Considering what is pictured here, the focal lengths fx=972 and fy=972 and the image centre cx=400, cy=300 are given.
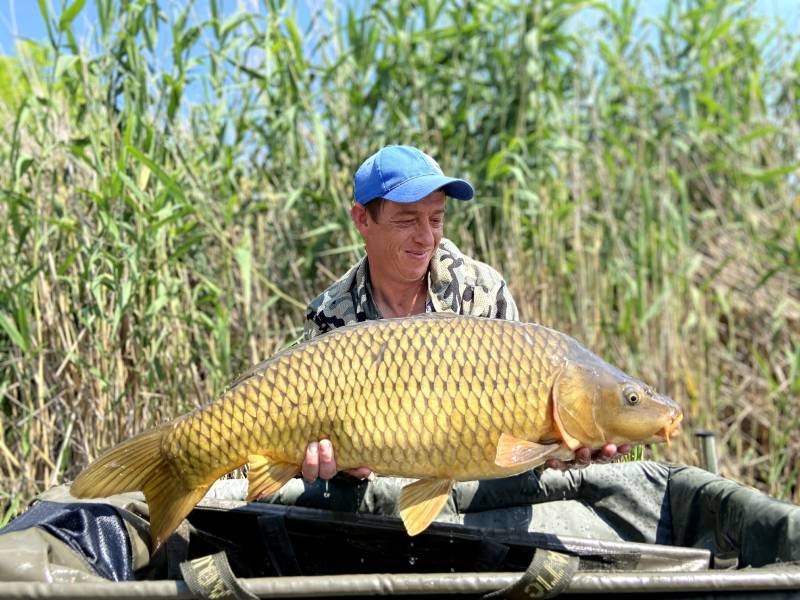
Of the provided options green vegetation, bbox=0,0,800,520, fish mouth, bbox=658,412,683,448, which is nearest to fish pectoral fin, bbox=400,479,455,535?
fish mouth, bbox=658,412,683,448

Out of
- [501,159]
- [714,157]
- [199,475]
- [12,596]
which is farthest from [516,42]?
[12,596]

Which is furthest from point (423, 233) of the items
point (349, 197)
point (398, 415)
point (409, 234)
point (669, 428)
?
point (349, 197)

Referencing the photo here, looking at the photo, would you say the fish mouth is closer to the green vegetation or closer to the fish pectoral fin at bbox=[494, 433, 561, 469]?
the fish pectoral fin at bbox=[494, 433, 561, 469]

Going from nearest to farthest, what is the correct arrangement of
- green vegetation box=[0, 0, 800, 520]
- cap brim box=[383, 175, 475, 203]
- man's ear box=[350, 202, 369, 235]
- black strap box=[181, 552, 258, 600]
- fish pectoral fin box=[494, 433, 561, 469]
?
1. black strap box=[181, 552, 258, 600]
2. fish pectoral fin box=[494, 433, 561, 469]
3. cap brim box=[383, 175, 475, 203]
4. man's ear box=[350, 202, 369, 235]
5. green vegetation box=[0, 0, 800, 520]

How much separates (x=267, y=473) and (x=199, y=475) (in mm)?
105

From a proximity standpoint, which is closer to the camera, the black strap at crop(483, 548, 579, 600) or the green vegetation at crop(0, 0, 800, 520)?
the black strap at crop(483, 548, 579, 600)

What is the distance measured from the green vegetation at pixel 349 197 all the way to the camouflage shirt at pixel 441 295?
0.57m

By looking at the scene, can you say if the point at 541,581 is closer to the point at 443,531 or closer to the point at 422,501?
the point at 422,501

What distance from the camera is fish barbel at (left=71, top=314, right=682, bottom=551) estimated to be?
4.90 feet

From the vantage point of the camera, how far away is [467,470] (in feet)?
4.99

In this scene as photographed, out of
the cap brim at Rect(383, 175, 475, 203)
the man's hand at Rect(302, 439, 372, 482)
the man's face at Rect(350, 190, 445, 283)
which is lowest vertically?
the man's hand at Rect(302, 439, 372, 482)

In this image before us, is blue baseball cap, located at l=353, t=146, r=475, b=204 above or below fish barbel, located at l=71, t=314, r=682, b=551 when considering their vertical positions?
above

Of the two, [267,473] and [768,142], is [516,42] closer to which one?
[768,142]

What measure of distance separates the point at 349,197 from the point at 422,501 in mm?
1691
